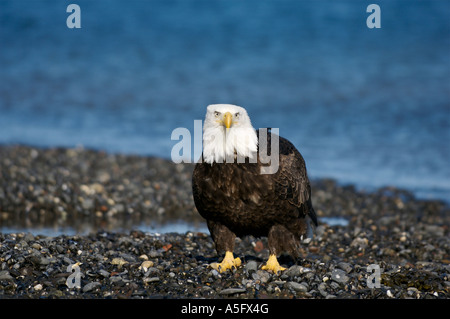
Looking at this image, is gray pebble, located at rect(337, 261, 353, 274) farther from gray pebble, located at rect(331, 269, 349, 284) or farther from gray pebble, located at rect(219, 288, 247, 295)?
gray pebble, located at rect(219, 288, 247, 295)

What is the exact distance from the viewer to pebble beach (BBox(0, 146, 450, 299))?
18.1ft

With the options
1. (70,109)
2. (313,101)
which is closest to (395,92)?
(313,101)

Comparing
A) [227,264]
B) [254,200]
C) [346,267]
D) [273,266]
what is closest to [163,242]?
[227,264]

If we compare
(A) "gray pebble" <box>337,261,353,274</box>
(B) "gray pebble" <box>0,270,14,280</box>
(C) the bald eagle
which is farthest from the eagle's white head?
(B) "gray pebble" <box>0,270,14,280</box>

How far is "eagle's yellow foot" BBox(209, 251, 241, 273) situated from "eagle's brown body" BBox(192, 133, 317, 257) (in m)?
0.09

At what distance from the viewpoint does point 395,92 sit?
1727 cm

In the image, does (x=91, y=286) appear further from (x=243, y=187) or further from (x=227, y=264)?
(x=243, y=187)

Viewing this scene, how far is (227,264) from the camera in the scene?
20.2ft

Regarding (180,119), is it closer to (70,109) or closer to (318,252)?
(70,109)

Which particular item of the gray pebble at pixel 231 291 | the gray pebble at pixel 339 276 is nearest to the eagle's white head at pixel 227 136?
the gray pebble at pixel 231 291

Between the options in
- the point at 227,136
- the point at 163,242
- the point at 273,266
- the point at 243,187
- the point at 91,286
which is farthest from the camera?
the point at 163,242

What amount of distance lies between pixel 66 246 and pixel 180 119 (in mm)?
9289

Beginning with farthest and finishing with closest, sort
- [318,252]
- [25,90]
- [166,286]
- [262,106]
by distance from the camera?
[25,90] → [262,106] → [318,252] → [166,286]

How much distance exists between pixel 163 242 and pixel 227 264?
1.30m
